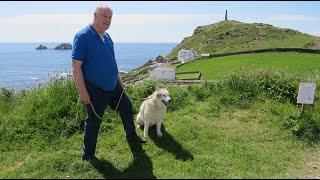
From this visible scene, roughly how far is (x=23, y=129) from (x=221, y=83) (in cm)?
520

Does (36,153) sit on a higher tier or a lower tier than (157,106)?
lower

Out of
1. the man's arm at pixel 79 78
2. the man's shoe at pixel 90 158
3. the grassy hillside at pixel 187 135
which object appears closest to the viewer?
the man's arm at pixel 79 78

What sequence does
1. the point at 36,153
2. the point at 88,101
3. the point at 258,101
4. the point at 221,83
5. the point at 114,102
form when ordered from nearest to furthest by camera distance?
the point at 88,101 < the point at 114,102 < the point at 36,153 < the point at 258,101 < the point at 221,83

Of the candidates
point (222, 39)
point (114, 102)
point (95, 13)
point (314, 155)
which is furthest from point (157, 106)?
point (222, 39)

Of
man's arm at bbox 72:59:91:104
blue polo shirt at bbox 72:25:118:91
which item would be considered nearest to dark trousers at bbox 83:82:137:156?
blue polo shirt at bbox 72:25:118:91

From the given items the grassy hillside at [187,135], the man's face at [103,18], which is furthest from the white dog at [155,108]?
the man's face at [103,18]

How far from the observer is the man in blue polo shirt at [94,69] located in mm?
6395

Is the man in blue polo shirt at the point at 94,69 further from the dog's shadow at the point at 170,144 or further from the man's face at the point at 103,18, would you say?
the dog's shadow at the point at 170,144

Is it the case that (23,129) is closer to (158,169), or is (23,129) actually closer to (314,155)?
(158,169)

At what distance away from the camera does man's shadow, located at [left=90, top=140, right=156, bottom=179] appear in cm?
641

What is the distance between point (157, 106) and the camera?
8.15 meters

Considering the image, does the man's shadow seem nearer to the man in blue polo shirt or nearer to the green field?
the man in blue polo shirt

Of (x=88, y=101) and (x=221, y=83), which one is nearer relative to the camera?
(x=88, y=101)

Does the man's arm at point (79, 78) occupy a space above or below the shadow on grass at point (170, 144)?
above
